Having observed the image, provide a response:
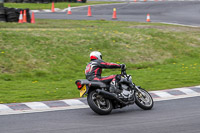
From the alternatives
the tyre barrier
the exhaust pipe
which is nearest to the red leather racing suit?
the exhaust pipe

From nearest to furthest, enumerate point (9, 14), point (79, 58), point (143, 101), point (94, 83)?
point (94, 83) → point (143, 101) → point (79, 58) → point (9, 14)

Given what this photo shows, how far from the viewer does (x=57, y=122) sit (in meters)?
8.20

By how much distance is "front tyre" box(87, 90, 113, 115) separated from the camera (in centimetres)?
885

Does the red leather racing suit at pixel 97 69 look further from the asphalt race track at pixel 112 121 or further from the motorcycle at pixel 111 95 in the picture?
the asphalt race track at pixel 112 121

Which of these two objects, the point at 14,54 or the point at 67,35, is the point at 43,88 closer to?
the point at 14,54

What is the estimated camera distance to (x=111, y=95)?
29.8ft

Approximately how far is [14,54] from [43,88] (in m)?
3.86

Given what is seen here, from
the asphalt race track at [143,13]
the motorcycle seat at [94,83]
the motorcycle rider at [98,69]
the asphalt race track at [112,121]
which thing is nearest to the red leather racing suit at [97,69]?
the motorcycle rider at [98,69]

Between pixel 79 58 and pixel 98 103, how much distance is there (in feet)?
24.3

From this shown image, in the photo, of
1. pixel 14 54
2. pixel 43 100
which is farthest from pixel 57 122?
pixel 14 54

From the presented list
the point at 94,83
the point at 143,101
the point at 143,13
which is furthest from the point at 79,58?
the point at 143,13

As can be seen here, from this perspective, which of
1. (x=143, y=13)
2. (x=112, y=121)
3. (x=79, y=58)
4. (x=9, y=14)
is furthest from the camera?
(x=143, y=13)

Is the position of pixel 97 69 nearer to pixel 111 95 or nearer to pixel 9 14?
pixel 111 95

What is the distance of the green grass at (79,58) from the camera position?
40.4 ft
